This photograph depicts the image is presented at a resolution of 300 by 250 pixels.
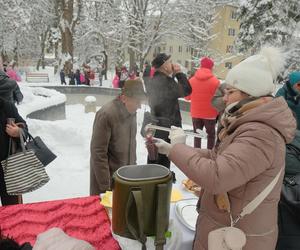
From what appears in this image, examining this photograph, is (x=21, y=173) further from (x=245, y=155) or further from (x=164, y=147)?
(x=245, y=155)

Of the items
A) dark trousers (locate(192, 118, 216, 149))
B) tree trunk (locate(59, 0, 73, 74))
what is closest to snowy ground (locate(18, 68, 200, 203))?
dark trousers (locate(192, 118, 216, 149))

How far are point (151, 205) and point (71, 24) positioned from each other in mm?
22022

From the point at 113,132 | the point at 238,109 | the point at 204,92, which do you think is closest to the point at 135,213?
the point at 238,109

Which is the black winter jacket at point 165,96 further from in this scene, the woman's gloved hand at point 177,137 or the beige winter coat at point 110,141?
the woman's gloved hand at point 177,137

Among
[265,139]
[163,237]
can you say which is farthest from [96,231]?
[265,139]

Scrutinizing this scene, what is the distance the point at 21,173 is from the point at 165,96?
7.62 feet

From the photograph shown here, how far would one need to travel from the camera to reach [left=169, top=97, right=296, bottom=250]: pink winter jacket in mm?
1253

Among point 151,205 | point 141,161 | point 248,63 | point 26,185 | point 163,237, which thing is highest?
point 248,63

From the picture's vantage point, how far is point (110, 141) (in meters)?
2.67

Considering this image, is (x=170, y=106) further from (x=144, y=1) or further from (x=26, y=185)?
(x=144, y=1)

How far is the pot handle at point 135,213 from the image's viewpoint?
4.32 ft

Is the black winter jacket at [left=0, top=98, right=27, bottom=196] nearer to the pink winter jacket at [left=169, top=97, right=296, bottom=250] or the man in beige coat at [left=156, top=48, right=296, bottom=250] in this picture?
the man in beige coat at [left=156, top=48, right=296, bottom=250]

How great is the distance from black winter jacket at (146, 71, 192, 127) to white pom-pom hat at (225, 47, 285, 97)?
2796 mm

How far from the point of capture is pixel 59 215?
1.91 meters
